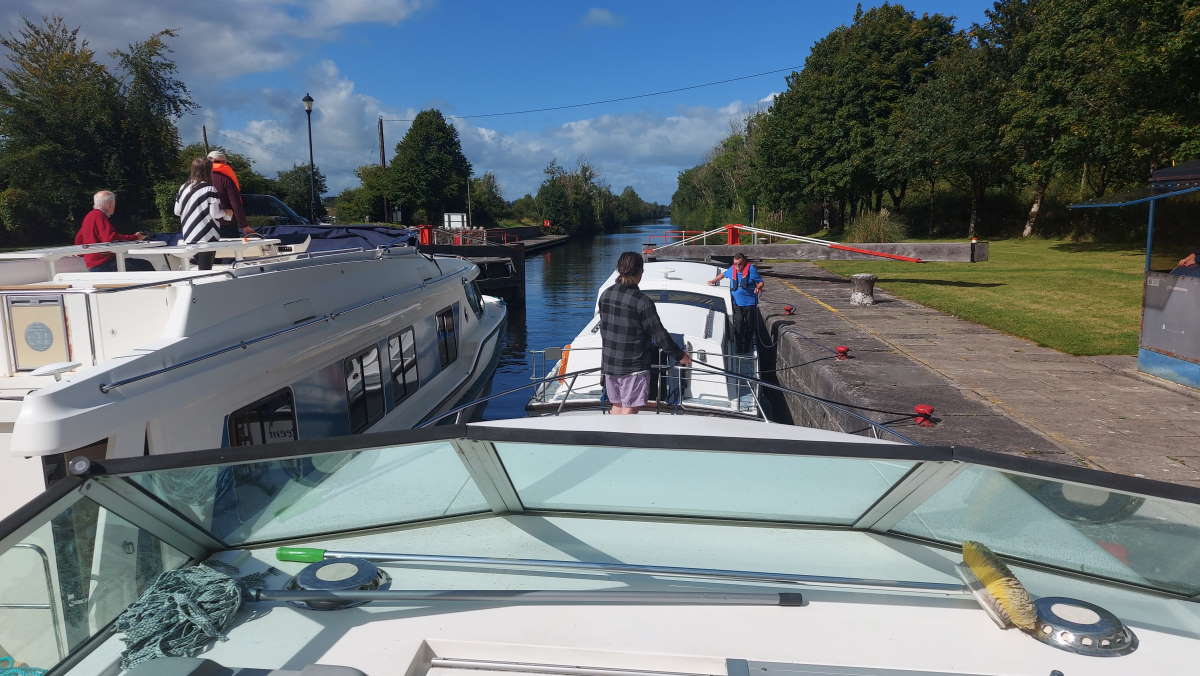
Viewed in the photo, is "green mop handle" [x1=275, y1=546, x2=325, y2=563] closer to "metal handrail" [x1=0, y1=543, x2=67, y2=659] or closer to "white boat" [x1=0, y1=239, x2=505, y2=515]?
"white boat" [x1=0, y1=239, x2=505, y2=515]

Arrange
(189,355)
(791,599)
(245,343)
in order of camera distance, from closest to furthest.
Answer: (791,599) → (189,355) → (245,343)

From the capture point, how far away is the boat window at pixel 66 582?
172cm

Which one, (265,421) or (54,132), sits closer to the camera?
(265,421)

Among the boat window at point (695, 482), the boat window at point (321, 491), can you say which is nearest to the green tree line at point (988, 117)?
the boat window at point (695, 482)

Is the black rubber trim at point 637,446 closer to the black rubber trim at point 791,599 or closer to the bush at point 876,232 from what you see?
the black rubber trim at point 791,599

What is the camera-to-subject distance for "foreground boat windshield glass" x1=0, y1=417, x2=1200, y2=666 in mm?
1830

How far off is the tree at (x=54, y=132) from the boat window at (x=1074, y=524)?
51.8m

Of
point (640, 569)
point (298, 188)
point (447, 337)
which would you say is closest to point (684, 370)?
point (640, 569)

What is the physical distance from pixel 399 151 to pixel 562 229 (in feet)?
86.1

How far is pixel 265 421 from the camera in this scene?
16.5 ft

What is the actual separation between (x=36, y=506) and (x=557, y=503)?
5.21ft

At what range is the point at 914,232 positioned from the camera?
128ft

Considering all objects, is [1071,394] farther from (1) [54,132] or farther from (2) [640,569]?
(1) [54,132]

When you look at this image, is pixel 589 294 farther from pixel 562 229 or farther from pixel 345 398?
pixel 562 229
